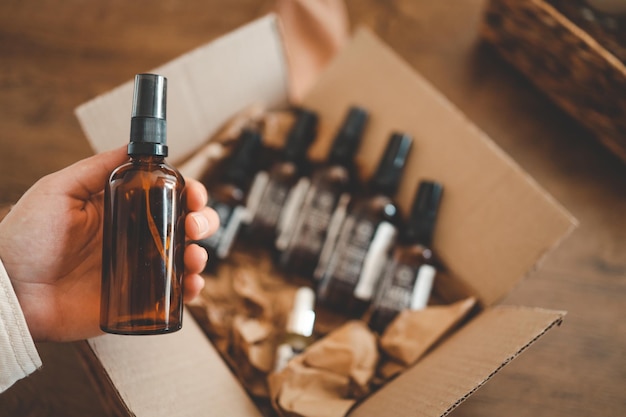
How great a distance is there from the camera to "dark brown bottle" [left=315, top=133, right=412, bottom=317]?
778mm

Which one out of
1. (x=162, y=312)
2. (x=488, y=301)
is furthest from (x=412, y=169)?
(x=162, y=312)

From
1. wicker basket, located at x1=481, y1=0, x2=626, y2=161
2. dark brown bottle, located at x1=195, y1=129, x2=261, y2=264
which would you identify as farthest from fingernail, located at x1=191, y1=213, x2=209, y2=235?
wicker basket, located at x1=481, y1=0, x2=626, y2=161

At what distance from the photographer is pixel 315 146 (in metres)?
0.88

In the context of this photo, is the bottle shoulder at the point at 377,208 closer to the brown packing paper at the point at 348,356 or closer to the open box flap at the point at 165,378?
the brown packing paper at the point at 348,356

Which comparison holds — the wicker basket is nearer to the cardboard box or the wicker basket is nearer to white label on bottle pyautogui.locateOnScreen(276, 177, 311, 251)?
the cardboard box

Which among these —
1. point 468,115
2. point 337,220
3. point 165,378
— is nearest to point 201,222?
point 165,378

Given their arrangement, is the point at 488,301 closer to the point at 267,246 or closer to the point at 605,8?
the point at 267,246

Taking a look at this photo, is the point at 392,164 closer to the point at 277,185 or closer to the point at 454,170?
the point at 454,170

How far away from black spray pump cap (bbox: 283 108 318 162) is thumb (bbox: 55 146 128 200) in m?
0.32

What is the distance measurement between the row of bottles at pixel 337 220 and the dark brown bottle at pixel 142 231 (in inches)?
10.4

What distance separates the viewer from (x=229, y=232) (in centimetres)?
82

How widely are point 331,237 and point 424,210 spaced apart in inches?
6.1

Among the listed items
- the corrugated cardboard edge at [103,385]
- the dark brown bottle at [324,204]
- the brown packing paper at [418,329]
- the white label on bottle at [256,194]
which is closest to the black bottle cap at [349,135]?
the dark brown bottle at [324,204]

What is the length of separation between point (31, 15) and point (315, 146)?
0.70m
